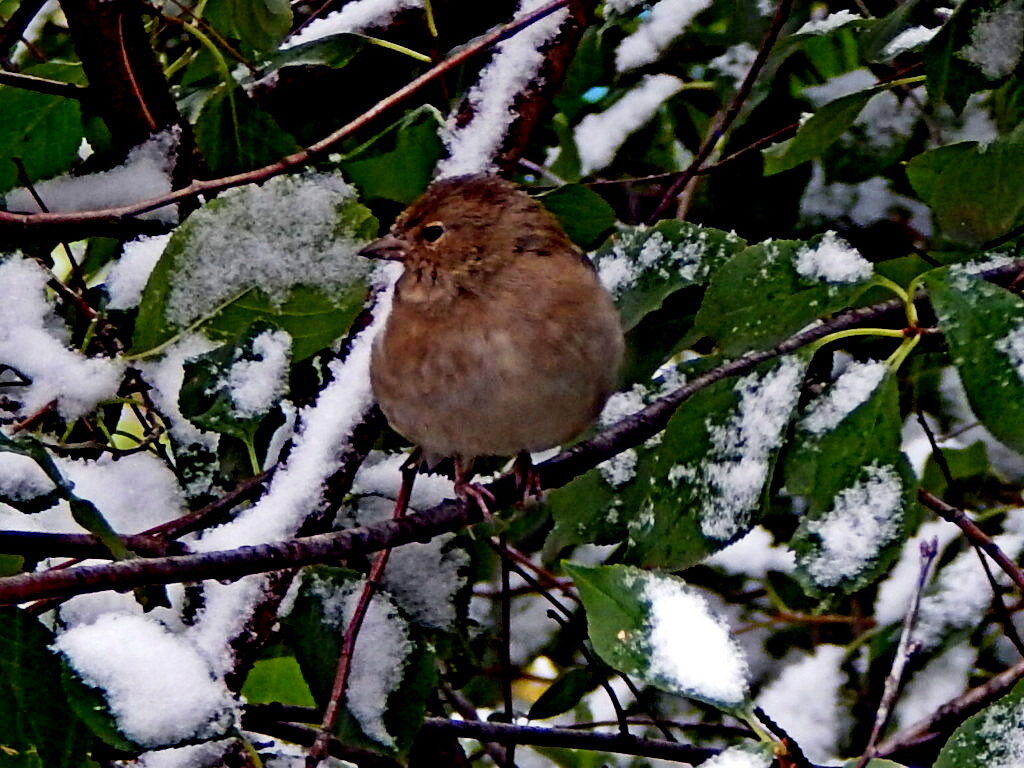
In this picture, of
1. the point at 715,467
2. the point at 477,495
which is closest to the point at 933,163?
the point at 715,467

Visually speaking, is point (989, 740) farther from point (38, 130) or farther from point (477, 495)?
point (38, 130)

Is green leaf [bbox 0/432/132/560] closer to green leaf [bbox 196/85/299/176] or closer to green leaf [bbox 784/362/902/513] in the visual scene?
green leaf [bbox 784/362/902/513]

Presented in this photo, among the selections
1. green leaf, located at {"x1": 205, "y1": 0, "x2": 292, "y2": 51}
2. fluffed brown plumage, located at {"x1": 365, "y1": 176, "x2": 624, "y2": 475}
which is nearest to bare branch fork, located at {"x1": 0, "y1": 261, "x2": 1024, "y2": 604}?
fluffed brown plumage, located at {"x1": 365, "y1": 176, "x2": 624, "y2": 475}

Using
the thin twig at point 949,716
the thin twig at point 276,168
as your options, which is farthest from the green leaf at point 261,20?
the thin twig at point 949,716

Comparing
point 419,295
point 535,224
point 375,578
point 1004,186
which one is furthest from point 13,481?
point 1004,186

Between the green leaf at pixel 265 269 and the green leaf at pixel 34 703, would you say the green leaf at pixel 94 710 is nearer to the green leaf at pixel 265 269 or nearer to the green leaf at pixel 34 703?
the green leaf at pixel 34 703

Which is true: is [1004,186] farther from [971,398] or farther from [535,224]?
[535,224]
